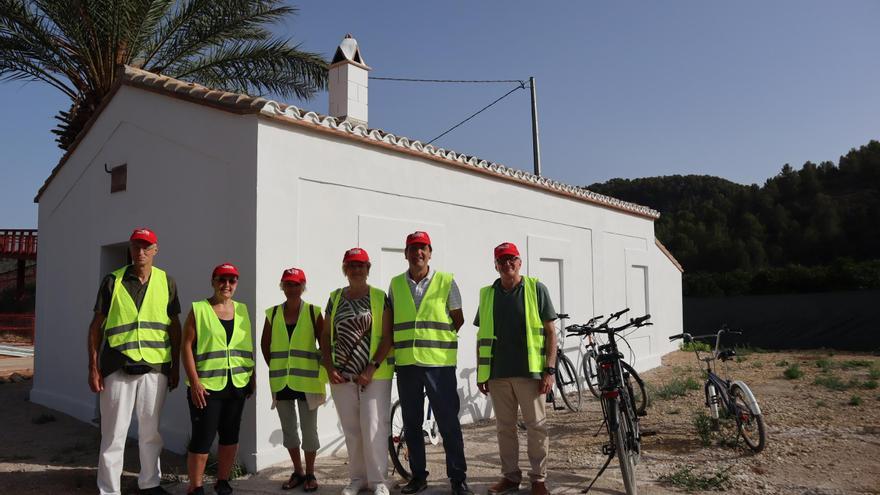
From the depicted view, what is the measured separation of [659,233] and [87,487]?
111 feet

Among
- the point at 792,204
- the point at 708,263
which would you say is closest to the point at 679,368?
the point at 708,263

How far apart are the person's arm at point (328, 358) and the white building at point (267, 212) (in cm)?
125

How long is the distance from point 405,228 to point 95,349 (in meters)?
3.64

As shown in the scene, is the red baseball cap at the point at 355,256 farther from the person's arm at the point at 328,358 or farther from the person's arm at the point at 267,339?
the person's arm at the point at 267,339

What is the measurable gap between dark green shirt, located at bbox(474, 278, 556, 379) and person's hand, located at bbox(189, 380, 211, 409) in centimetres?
213

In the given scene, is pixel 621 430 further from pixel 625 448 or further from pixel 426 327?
pixel 426 327

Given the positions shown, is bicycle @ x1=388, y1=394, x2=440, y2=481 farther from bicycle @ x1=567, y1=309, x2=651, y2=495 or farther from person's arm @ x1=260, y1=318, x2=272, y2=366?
bicycle @ x1=567, y1=309, x2=651, y2=495

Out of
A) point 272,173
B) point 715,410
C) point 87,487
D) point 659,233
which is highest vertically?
point 659,233

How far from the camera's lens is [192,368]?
450cm

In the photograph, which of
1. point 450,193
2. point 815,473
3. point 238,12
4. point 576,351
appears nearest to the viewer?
point 815,473

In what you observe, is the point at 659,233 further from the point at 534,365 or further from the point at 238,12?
the point at 534,365

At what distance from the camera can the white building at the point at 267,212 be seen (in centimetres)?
596

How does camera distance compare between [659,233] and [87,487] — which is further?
[659,233]

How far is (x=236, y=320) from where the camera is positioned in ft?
15.6
